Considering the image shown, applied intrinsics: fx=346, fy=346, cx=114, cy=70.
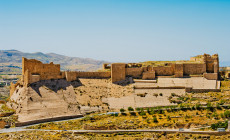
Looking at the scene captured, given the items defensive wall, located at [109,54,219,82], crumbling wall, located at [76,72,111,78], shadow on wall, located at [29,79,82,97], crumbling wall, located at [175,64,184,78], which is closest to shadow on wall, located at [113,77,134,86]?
defensive wall, located at [109,54,219,82]

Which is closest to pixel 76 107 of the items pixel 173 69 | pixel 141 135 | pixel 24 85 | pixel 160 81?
pixel 24 85

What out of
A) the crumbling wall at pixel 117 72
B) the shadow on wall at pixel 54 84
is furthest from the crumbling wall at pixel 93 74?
the shadow on wall at pixel 54 84

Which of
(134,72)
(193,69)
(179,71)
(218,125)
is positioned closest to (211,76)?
(193,69)

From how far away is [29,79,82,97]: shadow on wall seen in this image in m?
53.7

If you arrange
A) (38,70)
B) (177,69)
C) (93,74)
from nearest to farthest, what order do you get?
(38,70)
(93,74)
(177,69)

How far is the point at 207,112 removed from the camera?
164 feet

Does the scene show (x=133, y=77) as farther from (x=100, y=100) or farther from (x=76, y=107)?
(x=76, y=107)

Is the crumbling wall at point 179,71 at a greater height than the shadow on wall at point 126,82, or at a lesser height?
greater

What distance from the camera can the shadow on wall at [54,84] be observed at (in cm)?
5369

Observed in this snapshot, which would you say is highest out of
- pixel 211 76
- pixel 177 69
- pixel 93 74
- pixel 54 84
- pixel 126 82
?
pixel 177 69

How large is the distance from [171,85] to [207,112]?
11.4 metres

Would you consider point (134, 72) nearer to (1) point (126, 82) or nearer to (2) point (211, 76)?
(1) point (126, 82)

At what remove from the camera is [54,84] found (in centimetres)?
5644

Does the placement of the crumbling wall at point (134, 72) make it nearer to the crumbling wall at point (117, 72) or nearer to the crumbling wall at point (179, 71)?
the crumbling wall at point (117, 72)
